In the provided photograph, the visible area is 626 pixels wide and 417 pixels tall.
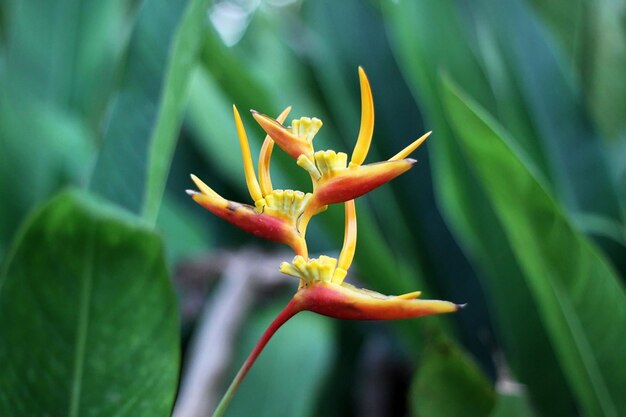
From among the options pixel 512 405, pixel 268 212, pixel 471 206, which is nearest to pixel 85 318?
pixel 268 212

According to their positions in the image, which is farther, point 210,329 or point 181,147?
point 181,147

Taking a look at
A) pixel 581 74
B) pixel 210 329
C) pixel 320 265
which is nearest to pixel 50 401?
pixel 320 265

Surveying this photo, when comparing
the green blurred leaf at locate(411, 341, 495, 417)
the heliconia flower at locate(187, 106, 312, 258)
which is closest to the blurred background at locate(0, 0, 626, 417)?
the green blurred leaf at locate(411, 341, 495, 417)

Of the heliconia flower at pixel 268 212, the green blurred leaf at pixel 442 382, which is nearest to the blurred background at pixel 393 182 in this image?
the green blurred leaf at pixel 442 382

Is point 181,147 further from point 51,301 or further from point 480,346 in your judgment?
point 51,301

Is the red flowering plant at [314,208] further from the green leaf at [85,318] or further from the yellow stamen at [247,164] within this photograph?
the green leaf at [85,318]

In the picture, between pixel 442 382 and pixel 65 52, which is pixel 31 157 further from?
pixel 442 382
